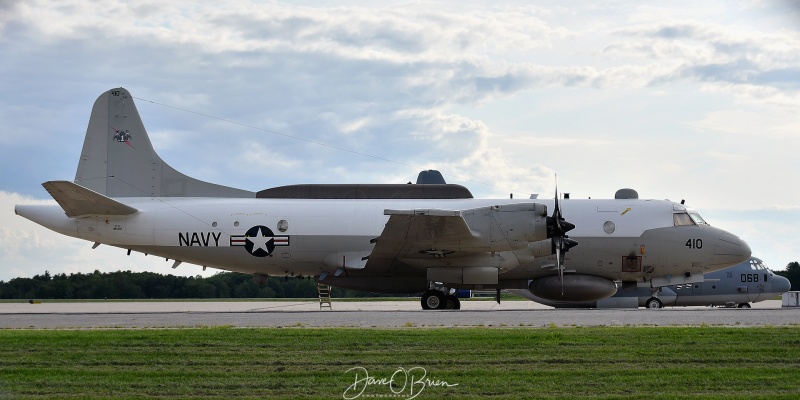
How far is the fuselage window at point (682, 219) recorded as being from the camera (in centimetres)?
3331

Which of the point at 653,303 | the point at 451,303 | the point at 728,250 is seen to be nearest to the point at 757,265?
the point at 653,303

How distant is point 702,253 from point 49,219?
78.1 feet

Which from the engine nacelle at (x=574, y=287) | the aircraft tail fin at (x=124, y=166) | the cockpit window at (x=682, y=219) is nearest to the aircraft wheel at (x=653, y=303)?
the cockpit window at (x=682, y=219)

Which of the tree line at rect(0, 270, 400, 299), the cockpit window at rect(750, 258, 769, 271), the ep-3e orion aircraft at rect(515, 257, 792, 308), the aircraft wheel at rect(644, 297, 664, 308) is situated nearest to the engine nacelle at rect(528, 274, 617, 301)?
the aircraft wheel at rect(644, 297, 664, 308)

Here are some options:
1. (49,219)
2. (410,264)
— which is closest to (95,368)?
(410,264)

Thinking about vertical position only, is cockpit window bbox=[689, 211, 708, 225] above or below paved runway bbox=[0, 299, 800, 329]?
above

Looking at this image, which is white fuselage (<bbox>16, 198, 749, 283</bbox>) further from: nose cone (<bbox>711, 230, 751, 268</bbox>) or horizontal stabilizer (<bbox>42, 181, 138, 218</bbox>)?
horizontal stabilizer (<bbox>42, 181, 138, 218</bbox>)

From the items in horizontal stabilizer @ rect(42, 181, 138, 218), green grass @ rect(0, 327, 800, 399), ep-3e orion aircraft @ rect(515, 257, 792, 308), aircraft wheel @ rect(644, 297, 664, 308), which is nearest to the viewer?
green grass @ rect(0, 327, 800, 399)

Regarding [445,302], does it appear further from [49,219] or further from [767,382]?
[767,382]

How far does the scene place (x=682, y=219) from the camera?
33406 millimetres

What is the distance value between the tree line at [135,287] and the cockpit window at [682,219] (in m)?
27.5

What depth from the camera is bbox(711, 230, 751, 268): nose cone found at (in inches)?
1298

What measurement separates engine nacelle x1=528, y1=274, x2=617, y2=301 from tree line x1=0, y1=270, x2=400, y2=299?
27.6m

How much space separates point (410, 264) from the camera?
103 feet
